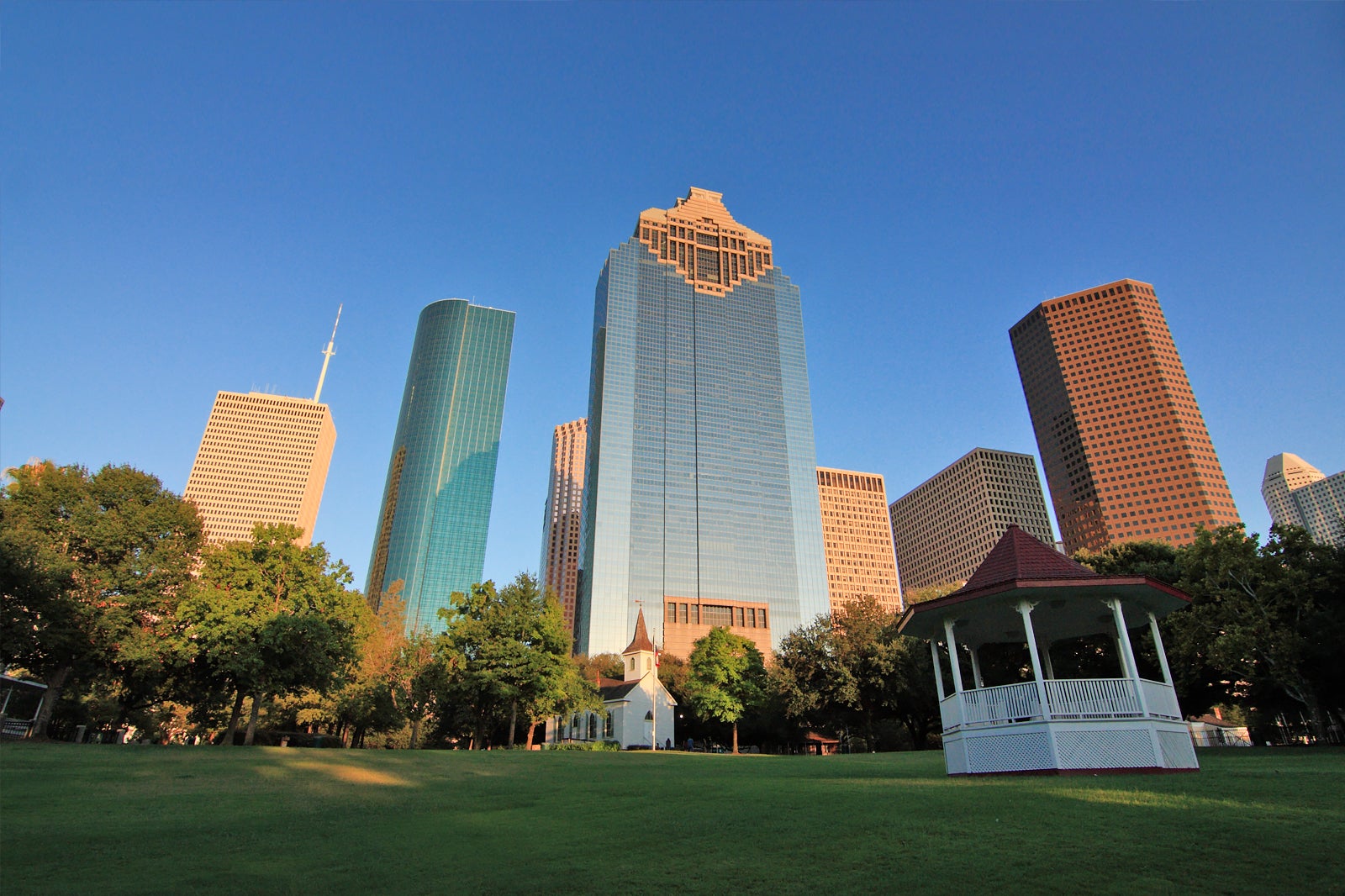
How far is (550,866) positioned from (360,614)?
37876mm

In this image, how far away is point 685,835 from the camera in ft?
30.2

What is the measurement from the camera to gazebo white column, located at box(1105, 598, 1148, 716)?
16.4m

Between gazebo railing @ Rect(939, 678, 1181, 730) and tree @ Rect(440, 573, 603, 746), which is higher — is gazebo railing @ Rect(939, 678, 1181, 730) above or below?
below

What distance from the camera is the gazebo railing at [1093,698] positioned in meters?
16.5

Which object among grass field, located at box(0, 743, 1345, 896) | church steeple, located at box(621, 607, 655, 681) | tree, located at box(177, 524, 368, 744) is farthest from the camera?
church steeple, located at box(621, 607, 655, 681)

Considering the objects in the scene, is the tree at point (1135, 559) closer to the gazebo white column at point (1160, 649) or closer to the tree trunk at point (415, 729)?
the gazebo white column at point (1160, 649)

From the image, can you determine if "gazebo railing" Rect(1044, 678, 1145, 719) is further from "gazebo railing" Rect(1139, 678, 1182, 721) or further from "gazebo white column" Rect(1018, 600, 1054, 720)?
"gazebo railing" Rect(1139, 678, 1182, 721)

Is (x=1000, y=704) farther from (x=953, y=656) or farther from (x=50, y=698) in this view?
(x=50, y=698)

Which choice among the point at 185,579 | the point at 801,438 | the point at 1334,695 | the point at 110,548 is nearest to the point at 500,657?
the point at 185,579

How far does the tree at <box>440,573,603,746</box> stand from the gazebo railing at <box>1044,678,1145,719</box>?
34.1 meters

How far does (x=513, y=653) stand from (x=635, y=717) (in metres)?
29.8

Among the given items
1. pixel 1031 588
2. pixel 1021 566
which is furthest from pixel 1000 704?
pixel 1021 566

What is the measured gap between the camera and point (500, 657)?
145ft

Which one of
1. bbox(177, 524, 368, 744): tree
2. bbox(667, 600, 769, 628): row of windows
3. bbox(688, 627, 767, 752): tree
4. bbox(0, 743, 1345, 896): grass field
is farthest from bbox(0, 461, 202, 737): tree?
bbox(667, 600, 769, 628): row of windows
